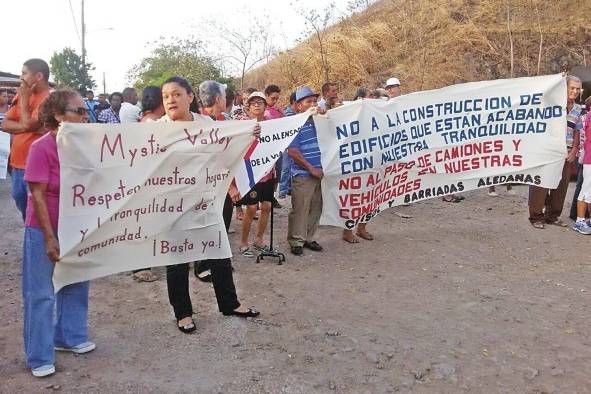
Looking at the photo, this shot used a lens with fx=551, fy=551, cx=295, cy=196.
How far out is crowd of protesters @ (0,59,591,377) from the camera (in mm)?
3232

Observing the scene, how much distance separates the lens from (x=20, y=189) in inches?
173

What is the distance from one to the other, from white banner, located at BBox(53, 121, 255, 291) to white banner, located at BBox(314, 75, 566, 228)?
2241mm

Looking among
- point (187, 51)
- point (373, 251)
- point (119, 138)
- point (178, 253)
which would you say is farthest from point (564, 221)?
point (187, 51)

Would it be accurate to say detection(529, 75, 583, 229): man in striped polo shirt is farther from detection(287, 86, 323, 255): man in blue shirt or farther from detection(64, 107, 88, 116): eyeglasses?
detection(64, 107, 88, 116): eyeglasses

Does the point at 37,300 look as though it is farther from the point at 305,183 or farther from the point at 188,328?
the point at 305,183

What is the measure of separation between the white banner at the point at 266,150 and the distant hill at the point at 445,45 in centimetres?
1307

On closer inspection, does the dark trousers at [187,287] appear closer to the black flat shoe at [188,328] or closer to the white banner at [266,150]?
the black flat shoe at [188,328]

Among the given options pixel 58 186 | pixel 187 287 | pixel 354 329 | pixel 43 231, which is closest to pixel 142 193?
pixel 58 186

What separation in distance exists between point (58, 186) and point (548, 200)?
6807 mm

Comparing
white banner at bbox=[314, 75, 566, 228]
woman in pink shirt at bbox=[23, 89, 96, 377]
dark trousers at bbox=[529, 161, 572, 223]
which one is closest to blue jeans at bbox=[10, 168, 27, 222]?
woman in pink shirt at bbox=[23, 89, 96, 377]

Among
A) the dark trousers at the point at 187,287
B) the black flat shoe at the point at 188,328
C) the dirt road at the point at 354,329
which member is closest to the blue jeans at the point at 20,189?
the dirt road at the point at 354,329

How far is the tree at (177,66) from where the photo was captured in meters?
25.6

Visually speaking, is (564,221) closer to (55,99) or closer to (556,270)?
(556,270)

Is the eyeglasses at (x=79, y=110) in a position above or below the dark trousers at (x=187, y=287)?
above
